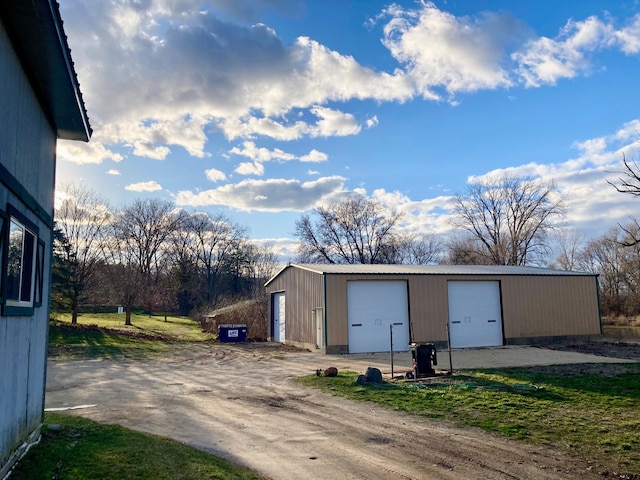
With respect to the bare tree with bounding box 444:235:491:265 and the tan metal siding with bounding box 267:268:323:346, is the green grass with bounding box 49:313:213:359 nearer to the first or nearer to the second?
the tan metal siding with bounding box 267:268:323:346

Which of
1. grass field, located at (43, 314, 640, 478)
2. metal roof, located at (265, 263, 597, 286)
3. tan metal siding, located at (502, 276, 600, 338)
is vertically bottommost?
grass field, located at (43, 314, 640, 478)

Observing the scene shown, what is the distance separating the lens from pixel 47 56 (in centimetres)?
509

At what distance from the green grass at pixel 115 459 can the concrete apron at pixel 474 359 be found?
8.35m

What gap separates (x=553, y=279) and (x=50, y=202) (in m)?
22.3

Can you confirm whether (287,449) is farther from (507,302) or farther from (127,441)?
(507,302)

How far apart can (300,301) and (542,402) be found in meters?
13.9

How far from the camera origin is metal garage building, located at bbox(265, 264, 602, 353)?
774 inches

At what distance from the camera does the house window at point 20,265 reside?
15.0ft

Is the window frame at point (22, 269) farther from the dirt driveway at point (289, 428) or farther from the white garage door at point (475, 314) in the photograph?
the white garage door at point (475, 314)

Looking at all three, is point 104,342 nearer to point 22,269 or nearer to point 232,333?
point 232,333

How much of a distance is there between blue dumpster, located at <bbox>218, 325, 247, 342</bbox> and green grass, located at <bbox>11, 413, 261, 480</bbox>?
60.5 feet

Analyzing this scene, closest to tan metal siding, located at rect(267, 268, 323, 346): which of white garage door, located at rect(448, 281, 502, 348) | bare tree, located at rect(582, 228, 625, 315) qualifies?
white garage door, located at rect(448, 281, 502, 348)

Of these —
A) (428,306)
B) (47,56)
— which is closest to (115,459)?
(47,56)

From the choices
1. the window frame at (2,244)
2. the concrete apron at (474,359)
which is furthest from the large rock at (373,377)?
the window frame at (2,244)
